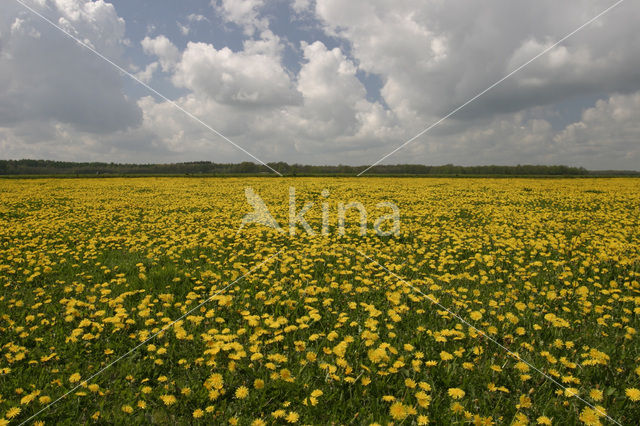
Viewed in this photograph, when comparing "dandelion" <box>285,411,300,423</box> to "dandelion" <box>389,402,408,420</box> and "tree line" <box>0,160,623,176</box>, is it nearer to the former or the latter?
"dandelion" <box>389,402,408,420</box>

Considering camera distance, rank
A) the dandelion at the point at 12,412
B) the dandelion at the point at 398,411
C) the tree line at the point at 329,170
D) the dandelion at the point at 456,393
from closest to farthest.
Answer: the dandelion at the point at 398,411, the dandelion at the point at 12,412, the dandelion at the point at 456,393, the tree line at the point at 329,170

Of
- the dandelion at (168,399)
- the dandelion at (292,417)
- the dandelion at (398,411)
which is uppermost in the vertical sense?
the dandelion at (398,411)

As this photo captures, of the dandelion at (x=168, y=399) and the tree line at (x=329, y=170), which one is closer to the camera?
the dandelion at (x=168, y=399)

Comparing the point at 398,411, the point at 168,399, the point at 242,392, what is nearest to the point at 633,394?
the point at 398,411

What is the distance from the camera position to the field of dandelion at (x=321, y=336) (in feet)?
8.87

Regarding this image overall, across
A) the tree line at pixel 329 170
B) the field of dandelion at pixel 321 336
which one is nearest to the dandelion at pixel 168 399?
the field of dandelion at pixel 321 336

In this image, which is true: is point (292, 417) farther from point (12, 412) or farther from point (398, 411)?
point (12, 412)

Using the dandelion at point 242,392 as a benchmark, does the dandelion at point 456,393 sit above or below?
above

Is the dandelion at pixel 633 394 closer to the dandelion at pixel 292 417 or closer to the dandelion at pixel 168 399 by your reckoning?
the dandelion at pixel 292 417

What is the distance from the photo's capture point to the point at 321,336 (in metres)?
3.73

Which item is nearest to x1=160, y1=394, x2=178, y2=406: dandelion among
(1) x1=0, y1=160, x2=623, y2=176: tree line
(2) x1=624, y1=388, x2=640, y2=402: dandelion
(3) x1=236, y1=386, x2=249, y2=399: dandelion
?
(3) x1=236, y1=386, x2=249, y2=399: dandelion

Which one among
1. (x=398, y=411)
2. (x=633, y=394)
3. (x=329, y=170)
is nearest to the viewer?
(x=398, y=411)

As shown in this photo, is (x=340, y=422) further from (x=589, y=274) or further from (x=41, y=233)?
(x=41, y=233)

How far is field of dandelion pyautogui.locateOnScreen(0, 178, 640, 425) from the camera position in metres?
2.71
